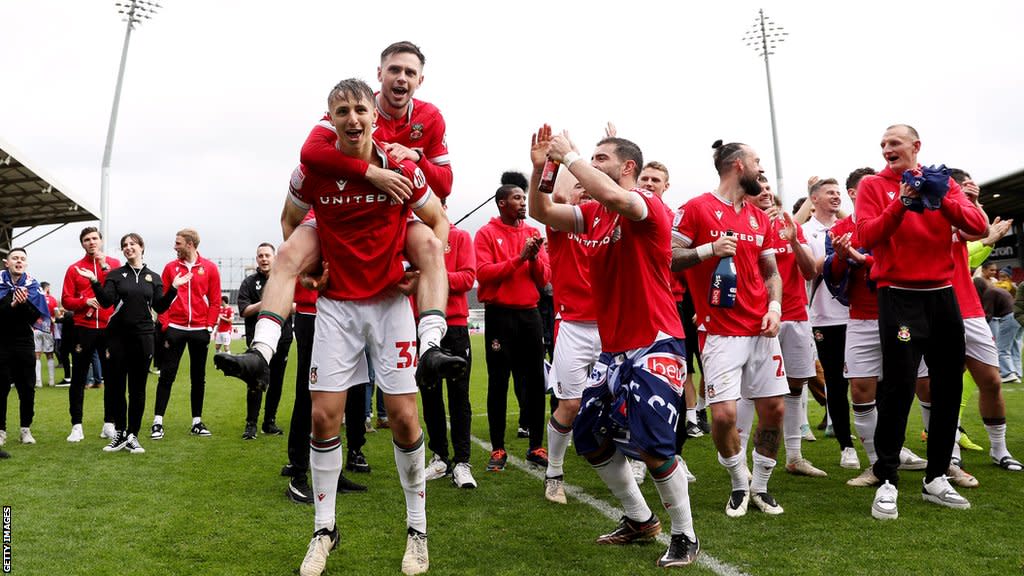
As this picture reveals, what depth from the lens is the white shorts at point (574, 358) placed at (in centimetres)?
579

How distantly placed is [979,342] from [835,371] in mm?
1491

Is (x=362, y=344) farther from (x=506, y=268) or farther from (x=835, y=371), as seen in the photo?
(x=835, y=371)

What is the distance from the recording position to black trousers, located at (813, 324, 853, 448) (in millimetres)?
6807

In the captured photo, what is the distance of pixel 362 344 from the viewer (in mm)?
4289

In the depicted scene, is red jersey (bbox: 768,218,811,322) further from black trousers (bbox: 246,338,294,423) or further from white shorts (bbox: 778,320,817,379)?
black trousers (bbox: 246,338,294,423)

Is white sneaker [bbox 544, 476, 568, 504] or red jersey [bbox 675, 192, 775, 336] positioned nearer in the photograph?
red jersey [bbox 675, 192, 775, 336]

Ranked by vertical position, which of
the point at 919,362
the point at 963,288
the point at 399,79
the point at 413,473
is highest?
the point at 399,79

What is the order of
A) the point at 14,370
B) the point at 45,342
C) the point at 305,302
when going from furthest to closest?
the point at 45,342, the point at 14,370, the point at 305,302

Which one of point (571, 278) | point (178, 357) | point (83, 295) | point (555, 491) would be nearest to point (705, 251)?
point (571, 278)

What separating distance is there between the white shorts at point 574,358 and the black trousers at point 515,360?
926 millimetres

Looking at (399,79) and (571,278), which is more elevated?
(399,79)

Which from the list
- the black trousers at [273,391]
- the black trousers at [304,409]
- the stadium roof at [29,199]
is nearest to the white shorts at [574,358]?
the black trousers at [304,409]

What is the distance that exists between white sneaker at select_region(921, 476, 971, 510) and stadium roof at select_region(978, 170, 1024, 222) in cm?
2725

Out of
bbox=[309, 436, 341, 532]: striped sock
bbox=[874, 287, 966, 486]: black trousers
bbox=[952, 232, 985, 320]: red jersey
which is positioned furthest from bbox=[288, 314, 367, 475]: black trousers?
bbox=[952, 232, 985, 320]: red jersey
